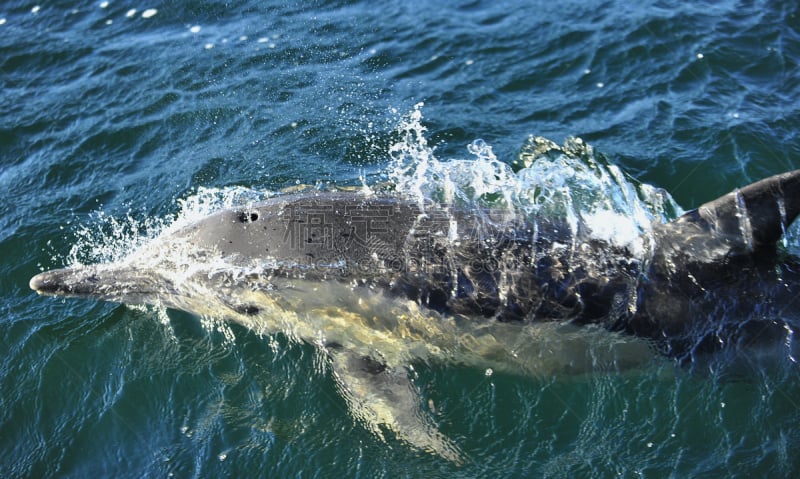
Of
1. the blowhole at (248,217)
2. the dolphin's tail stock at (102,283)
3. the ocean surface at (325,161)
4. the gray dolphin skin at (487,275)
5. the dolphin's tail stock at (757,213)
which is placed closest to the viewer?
the dolphin's tail stock at (757,213)

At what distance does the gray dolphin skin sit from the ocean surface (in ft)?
1.43

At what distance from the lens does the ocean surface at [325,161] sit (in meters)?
6.13

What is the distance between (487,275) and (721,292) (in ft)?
6.59

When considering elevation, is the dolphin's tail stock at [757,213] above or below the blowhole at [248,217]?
below

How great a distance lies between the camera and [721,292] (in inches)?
234

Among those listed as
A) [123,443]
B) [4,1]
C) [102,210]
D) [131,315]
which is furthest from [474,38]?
[4,1]

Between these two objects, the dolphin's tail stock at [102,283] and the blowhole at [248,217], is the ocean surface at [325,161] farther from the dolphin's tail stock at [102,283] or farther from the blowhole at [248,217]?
the blowhole at [248,217]

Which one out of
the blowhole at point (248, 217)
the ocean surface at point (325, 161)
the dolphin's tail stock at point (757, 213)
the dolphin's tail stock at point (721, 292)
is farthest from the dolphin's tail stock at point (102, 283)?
the dolphin's tail stock at point (757, 213)

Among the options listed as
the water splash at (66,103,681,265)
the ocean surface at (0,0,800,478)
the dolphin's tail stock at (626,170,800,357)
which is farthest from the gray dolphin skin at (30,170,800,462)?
the ocean surface at (0,0,800,478)

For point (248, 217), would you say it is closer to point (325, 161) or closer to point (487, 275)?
point (487, 275)

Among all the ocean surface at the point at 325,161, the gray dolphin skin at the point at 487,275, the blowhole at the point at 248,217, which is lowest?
the ocean surface at the point at 325,161

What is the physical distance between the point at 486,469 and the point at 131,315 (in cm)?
415

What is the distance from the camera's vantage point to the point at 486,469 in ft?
19.4

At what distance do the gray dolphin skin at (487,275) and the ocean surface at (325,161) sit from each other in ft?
1.43
